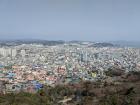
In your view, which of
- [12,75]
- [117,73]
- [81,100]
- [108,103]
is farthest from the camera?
[12,75]

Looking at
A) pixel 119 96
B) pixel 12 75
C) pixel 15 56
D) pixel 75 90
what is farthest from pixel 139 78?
pixel 15 56

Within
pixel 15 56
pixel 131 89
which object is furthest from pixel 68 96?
pixel 15 56

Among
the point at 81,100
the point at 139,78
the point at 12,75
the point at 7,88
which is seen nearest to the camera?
the point at 81,100

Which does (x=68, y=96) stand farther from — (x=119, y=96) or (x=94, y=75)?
(x=94, y=75)

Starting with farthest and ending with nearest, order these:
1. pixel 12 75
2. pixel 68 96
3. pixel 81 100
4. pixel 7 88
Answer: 1. pixel 12 75
2. pixel 7 88
3. pixel 68 96
4. pixel 81 100

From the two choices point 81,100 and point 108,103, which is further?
point 81,100

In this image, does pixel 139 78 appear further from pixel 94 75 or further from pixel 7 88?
pixel 7 88

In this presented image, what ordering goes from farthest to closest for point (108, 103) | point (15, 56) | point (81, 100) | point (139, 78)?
point (15, 56) < point (139, 78) < point (81, 100) < point (108, 103)

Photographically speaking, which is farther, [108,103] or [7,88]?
[7,88]

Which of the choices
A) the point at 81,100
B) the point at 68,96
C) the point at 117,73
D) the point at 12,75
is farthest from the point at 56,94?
the point at 12,75
